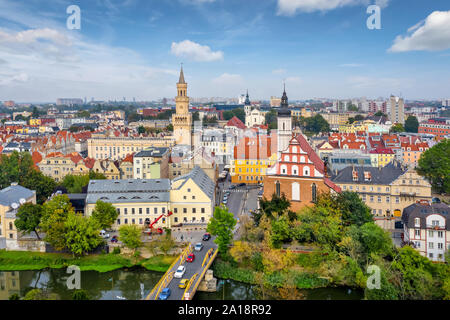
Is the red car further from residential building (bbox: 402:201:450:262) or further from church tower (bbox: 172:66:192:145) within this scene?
church tower (bbox: 172:66:192:145)

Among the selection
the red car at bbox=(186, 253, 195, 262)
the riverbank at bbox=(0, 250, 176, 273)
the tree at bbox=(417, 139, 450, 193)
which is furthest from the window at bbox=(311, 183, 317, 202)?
the tree at bbox=(417, 139, 450, 193)

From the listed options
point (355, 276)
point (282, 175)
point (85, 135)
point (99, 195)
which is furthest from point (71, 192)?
point (85, 135)

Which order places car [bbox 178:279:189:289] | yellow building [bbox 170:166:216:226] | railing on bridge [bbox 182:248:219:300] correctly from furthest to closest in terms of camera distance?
yellow building [bbox 170:166:216:226] → car [bbox 178:279:189:289] → railing on bridge [bbox 182:248:219:300]

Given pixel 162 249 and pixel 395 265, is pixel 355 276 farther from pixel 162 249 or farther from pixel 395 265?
pixel 162 249

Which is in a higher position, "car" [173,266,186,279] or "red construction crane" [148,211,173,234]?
"red construction crane" [148,211,173,234]

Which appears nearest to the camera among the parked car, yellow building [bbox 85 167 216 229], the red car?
the red car
